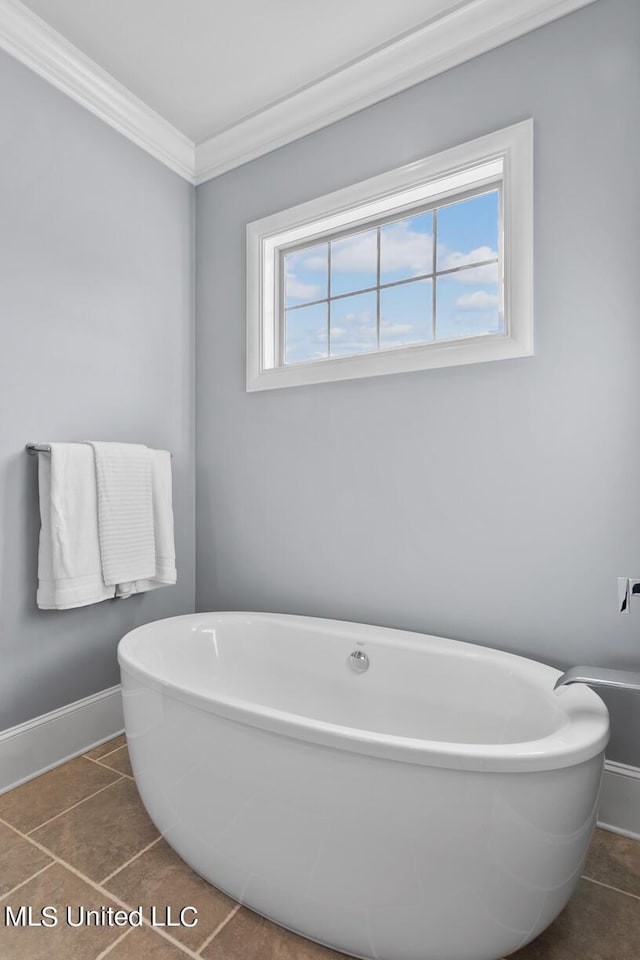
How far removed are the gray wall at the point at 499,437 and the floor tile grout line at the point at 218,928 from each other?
1.01 meters

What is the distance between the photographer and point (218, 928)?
1222mm

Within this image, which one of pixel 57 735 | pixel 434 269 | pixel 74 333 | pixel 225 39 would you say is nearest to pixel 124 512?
pixel 74 333

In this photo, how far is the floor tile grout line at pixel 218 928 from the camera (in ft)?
3.85

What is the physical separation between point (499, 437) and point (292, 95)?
1.68 m

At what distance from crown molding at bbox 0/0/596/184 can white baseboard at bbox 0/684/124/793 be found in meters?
2.36

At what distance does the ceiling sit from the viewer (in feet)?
5.83

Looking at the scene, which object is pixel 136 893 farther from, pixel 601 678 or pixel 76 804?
pixel 601 678

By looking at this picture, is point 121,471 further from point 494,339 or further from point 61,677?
point 494,339

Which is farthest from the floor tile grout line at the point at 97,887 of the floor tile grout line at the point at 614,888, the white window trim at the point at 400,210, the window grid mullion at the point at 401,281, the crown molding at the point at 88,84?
the crown molding at the point at 88,84

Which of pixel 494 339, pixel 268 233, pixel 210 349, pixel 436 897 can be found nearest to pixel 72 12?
pixel 268 233

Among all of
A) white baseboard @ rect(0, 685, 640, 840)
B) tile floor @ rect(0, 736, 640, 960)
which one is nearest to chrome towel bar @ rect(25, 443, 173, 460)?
white baseboard @ rect(0, 685, 640, 840)

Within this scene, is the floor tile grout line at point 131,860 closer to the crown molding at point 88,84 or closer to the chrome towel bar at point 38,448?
the chrome towel bar at point 38,448

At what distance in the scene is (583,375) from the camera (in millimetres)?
1640

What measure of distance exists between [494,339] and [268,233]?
1185mm
